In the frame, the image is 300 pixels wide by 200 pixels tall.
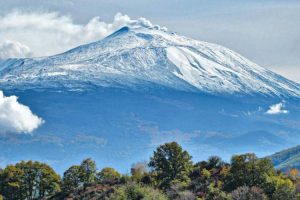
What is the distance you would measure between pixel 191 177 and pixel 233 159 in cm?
1336

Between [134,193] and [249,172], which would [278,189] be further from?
[134,193]

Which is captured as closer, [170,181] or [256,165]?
[256,165]

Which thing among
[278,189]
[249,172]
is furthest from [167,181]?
[278,189]

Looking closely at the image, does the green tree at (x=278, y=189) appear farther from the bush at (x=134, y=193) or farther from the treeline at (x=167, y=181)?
the bush at (x=134, y=193)

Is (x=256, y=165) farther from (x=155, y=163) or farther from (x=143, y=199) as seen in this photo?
(x=155, y=163)

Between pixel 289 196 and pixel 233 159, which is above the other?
pixel 233 159

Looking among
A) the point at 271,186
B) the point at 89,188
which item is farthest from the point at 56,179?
the point at 271,186

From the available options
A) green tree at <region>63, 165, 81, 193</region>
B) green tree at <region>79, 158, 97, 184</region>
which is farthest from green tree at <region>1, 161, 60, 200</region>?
green tree at <region>79, 158, 97, 184</region>

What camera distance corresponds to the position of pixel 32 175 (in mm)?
125062

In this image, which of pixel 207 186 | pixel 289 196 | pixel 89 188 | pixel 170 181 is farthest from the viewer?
pixel 89 188

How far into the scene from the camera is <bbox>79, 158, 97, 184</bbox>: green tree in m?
123

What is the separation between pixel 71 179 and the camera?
4742 inches

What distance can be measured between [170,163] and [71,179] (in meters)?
20.5

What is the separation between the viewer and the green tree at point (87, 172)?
12281 cm
